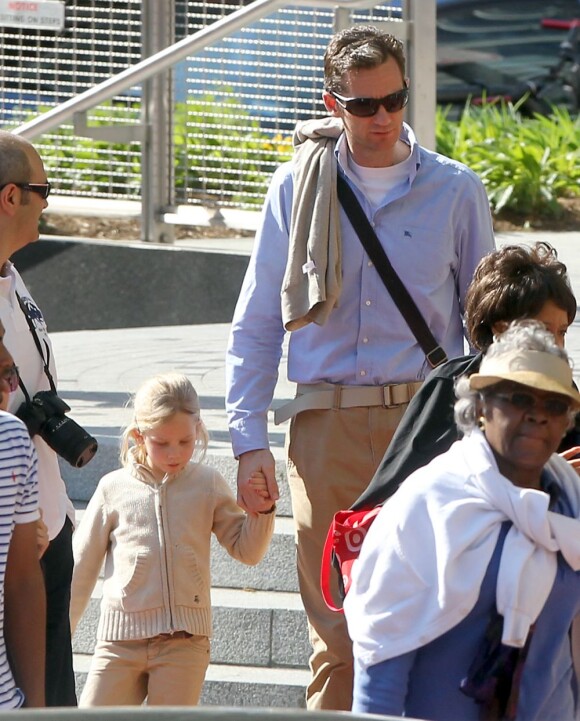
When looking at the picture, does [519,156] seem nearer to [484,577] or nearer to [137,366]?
[137,366]

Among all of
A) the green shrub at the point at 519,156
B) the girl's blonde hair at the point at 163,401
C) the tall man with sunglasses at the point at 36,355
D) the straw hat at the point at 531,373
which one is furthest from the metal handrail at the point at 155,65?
the straw hat at the point at 531,373

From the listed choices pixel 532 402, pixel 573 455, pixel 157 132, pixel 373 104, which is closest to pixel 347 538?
pixel 573 455

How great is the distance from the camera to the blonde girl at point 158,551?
4094 mm

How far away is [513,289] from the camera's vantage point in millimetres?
3182

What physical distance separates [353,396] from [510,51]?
42.4ft

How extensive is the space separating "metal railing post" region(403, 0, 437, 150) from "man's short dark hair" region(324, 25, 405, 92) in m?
3.62

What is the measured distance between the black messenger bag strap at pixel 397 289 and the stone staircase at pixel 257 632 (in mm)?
1338

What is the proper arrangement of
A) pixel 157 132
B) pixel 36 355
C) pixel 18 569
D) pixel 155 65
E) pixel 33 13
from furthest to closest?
pixel 157 132, pixel 33 13, pixel 155 65, pixel 36 355, pixel 18 569

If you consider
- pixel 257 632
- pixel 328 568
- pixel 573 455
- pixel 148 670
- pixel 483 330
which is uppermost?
pixel 483 330

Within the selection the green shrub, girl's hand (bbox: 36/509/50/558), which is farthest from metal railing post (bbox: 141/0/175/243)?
girl's hand (bbox: 36/509/50/558)

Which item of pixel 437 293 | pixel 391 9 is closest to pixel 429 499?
pixel 437 293

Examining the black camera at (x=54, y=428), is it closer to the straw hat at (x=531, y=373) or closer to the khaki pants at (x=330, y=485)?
the khaki pants at (x=330, y=485)

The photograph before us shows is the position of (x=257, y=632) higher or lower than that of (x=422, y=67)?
lower

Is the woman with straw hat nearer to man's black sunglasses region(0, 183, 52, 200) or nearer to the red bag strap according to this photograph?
the red bag strap
